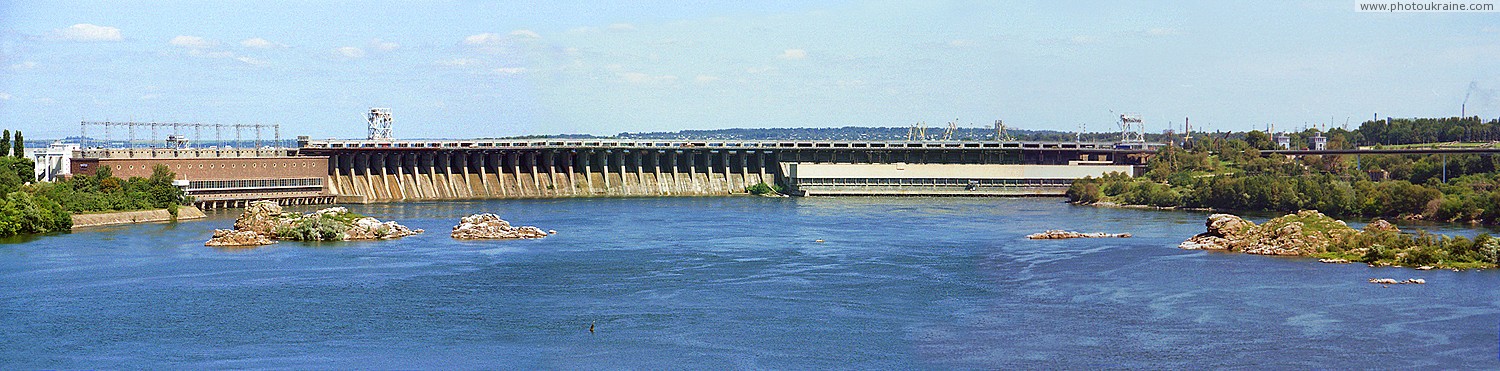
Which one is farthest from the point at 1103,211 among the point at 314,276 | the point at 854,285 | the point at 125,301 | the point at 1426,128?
the point at 1426,128

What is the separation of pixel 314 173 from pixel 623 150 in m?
22.0

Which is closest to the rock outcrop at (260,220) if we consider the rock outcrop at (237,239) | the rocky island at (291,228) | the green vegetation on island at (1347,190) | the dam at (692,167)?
the rocky island at (291,228)

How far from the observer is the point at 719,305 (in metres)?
40.2

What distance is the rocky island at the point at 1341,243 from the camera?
46844mm

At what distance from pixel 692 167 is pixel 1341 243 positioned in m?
60.7

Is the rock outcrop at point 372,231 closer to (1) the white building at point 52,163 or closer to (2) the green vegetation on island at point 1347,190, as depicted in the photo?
(1) the white building at point 52,163

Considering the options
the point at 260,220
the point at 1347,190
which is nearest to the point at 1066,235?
the point at 1347,190

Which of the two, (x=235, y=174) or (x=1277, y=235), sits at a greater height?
(x=235, y=174)

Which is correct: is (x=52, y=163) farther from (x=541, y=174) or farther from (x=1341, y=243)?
(x=1341, y=243)

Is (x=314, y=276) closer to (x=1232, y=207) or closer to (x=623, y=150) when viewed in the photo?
(x=1232, y=207)

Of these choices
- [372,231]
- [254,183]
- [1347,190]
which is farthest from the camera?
[254,183]

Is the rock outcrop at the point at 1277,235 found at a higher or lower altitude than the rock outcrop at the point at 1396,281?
higher

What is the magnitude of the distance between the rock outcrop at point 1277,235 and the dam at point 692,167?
1783 inches

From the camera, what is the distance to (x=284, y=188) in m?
90.0
